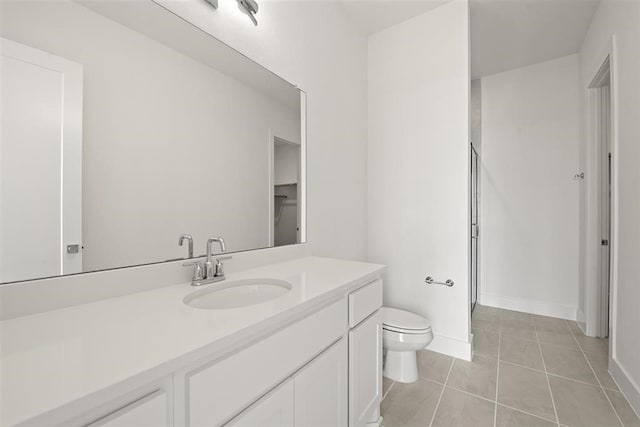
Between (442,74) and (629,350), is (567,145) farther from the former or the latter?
(629,350)

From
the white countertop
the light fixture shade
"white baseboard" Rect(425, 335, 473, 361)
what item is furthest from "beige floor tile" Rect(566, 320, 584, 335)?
the light fixture shade

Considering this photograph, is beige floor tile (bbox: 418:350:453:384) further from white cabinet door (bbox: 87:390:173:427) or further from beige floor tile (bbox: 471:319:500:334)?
white cabinet door (bbox: 87:390:173:427)

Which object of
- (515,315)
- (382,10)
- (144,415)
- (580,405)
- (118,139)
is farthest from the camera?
(515,315)

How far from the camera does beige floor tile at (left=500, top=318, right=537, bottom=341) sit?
2.41 m

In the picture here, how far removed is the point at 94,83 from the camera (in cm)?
86

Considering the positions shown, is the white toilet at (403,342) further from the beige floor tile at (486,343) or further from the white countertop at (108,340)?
the white countertop at (108,340)

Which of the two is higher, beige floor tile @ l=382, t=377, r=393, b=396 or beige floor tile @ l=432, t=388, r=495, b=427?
beige floor tile @ l=432, t=388, r=495, b=427

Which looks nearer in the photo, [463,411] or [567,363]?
[463,411]

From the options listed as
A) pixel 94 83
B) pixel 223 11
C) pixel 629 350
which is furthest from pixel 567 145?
pixel 94 83

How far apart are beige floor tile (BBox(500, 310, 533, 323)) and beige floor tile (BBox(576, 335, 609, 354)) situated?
0.43 m

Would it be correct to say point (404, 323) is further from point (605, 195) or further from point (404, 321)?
→ point (605, 195)

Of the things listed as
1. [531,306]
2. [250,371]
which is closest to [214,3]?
[250,371]

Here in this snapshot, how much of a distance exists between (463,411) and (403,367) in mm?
380

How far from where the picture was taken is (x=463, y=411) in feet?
4.91
